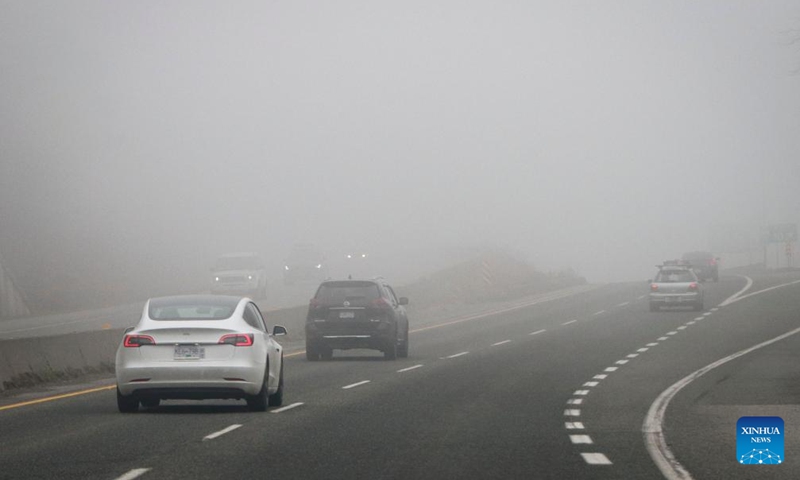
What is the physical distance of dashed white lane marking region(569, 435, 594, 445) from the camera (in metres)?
13.7

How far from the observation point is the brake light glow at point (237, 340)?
16.7 meters

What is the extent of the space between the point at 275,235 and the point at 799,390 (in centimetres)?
12598

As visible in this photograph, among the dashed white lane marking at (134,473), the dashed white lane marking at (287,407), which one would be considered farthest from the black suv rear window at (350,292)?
the dashed white lane marking at (134,473)

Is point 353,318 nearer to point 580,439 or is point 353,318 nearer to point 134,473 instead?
point 580,439

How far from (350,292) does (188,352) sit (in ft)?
38.7

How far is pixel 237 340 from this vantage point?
55.0 ft

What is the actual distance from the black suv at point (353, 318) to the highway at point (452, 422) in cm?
48

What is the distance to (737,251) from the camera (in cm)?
13925

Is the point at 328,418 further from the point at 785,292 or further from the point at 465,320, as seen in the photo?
the point at 785,292

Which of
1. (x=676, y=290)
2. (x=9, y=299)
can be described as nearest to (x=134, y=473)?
(x=676, y=290)

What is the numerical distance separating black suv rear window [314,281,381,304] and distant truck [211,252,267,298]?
29584 millimetres

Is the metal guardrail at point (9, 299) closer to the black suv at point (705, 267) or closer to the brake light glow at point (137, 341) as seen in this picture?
the brake light glow at point (137, 341)

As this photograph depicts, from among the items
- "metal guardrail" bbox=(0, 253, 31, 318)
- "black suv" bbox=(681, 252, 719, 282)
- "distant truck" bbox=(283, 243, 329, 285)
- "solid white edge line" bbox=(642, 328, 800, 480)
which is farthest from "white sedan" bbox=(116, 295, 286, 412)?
"black suv" bbox=(681, 252, 719, 282)

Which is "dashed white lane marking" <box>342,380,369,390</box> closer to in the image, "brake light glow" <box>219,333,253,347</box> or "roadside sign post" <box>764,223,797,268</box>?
"brake light glow" <box>219,333,253,347</box>
